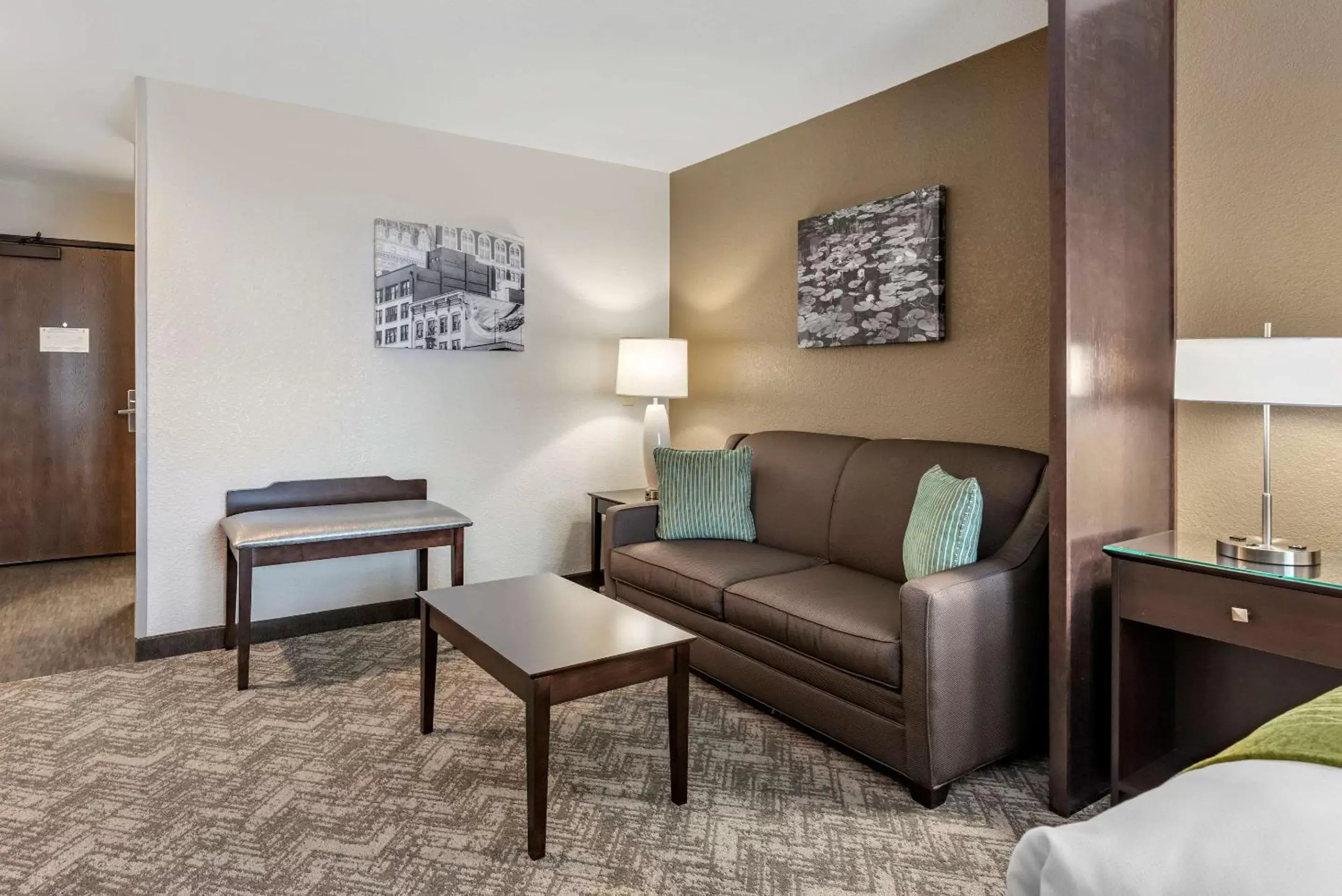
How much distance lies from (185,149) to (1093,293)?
3.40m

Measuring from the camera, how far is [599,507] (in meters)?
4.18

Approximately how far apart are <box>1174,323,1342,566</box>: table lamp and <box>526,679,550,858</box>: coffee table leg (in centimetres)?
167

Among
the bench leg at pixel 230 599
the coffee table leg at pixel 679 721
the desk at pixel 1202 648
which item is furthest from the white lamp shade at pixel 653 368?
the desk at pixel 1202 648

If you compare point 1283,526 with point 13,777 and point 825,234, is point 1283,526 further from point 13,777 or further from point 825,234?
point 13,777

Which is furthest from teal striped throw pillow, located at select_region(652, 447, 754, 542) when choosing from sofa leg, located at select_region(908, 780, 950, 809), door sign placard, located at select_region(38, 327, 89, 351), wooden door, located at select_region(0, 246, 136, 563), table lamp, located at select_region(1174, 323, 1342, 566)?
door sign placard, located at select_region(38, 327, 89, 351)

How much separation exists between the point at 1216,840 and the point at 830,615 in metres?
1.74

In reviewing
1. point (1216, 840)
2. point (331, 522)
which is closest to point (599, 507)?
point (331, 522)

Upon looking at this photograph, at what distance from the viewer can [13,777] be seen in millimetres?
2246

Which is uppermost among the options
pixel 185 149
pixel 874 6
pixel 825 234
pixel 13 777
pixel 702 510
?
pixel 874 6

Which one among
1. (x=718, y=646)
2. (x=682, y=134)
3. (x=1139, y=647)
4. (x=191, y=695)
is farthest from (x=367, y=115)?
(x=1139, y=647)

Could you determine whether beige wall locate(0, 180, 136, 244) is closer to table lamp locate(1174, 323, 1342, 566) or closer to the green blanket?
table lamp locate(1174, 323, 1342, 566)

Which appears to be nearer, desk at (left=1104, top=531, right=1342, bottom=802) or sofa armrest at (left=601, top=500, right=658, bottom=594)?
desk at (left=1104, top=531, right=1342, bottom=802)

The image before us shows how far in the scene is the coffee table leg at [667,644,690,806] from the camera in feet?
6.94

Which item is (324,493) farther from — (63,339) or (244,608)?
(63,339)
